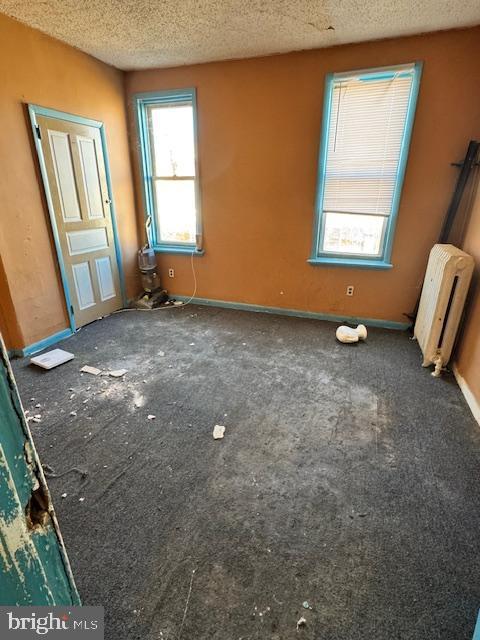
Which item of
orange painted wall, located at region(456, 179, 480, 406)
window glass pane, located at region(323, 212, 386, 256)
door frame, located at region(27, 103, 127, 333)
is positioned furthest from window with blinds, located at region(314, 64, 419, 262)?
door frame, located at region(27, 103, 127, 333)

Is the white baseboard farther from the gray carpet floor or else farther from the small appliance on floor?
the small appliance on floor

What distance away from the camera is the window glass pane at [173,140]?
3.63 meters

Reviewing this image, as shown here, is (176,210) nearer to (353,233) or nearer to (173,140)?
(173,140)

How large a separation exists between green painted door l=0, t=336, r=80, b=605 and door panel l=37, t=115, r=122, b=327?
3.10 metres

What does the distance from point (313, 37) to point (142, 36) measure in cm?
143

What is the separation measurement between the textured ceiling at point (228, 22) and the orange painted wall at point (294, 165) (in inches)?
6.8

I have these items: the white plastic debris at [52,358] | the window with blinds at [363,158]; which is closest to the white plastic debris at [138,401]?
the white plastic debris at [52,358]

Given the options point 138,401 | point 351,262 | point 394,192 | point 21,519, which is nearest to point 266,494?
point 138,401

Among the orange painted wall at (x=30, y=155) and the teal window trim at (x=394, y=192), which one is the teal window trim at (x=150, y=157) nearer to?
the orange painted wall at (x=30, y=155)

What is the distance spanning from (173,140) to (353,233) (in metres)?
2.26

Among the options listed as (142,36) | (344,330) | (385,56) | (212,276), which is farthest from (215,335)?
(385,56)

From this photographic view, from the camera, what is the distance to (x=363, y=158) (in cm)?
313

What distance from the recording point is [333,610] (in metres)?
1.15

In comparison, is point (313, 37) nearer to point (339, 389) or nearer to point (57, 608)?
point (339, 389)
